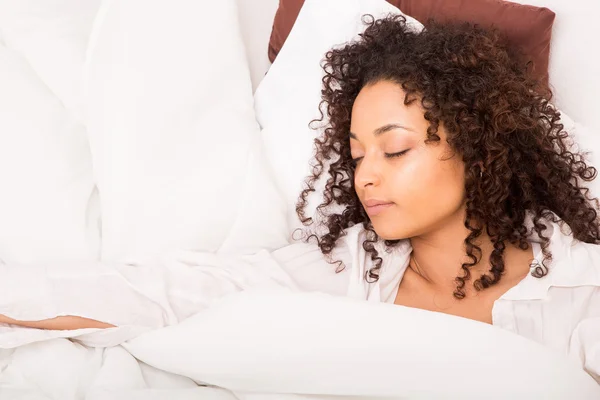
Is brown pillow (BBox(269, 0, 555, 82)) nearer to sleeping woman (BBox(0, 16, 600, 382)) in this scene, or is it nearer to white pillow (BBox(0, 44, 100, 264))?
sleeping woman (BBox(0, 16, 600, 382))

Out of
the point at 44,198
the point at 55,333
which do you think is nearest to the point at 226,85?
the point at 44,198

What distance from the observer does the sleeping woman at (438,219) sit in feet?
4.69

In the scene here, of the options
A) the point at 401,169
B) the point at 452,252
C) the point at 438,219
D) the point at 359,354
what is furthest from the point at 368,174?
the point at 359,354

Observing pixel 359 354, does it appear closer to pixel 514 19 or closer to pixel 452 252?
pixel 452 252

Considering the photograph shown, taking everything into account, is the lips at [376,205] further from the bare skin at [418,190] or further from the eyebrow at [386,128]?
the eyebrow at [386,128]

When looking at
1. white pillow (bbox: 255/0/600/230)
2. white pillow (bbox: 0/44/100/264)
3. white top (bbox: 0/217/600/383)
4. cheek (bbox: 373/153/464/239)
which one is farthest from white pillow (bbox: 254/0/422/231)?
white pillow (bbox: 0/44/100/264)

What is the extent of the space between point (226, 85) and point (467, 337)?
945 mm

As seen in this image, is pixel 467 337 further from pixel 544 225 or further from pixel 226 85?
pixel 226 85

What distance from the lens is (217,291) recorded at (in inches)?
58.9

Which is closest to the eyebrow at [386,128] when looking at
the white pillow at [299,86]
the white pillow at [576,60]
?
the white pillow at [299,86]

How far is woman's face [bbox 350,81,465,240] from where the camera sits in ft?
4.68

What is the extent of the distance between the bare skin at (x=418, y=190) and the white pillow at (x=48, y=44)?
70 cm

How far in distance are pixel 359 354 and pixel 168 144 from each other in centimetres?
74

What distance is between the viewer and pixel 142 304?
1428mm
